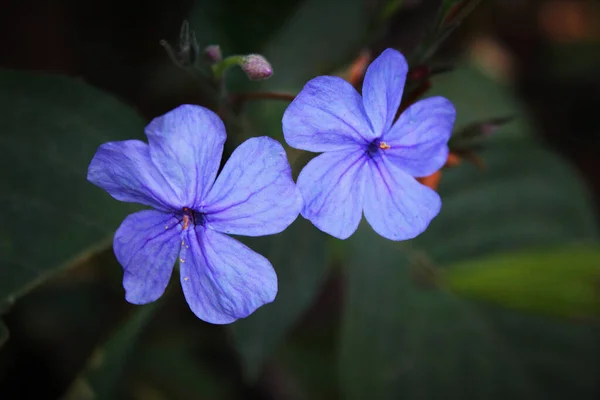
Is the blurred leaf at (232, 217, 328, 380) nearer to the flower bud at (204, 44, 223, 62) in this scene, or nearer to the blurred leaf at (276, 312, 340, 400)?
the flower bud at (204, 44, 223, 62)

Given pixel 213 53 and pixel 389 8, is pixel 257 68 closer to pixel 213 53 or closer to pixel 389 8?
pixel 213 53

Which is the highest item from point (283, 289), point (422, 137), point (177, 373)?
point (422, 137)

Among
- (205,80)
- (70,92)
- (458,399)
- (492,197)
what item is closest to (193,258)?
(205,80)

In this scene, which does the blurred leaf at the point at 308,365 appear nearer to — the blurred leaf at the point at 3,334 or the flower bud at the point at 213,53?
the blurred leaf at the point at 3,334

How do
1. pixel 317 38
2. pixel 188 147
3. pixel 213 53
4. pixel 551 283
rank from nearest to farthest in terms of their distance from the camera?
→ pixel 188 147 < pixel 213 53 < pixel 551 283 < pixel 317 38

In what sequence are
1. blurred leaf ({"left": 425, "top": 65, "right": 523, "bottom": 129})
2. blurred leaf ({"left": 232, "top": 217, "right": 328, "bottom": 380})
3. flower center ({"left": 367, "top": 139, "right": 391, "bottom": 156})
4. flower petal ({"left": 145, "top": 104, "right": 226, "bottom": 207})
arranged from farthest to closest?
blurred leaf ({"left": 425, "top": 65, "right": 523, "bottom": 129})
blurred leaf ({"left": 232, "top": 217, "right": 328, "bottom": 380})
flower center ({"left": 367, "top": 139, "right": 391, "bottom": 156})
flower petal ({"left": 145, "top": 104, "right": 226, "bottom": 207})

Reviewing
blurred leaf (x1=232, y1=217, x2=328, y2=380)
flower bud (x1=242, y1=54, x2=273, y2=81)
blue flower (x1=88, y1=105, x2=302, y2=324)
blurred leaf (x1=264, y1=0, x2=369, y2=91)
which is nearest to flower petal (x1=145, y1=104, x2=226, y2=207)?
blue flower (x1=88, y1=105, x2=302, y2=324)

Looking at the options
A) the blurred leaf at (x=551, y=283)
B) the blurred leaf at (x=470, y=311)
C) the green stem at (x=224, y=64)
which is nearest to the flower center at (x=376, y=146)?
the green stem at (x=224, y=64)

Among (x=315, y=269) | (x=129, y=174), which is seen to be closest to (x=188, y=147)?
(x=129, y=174)
